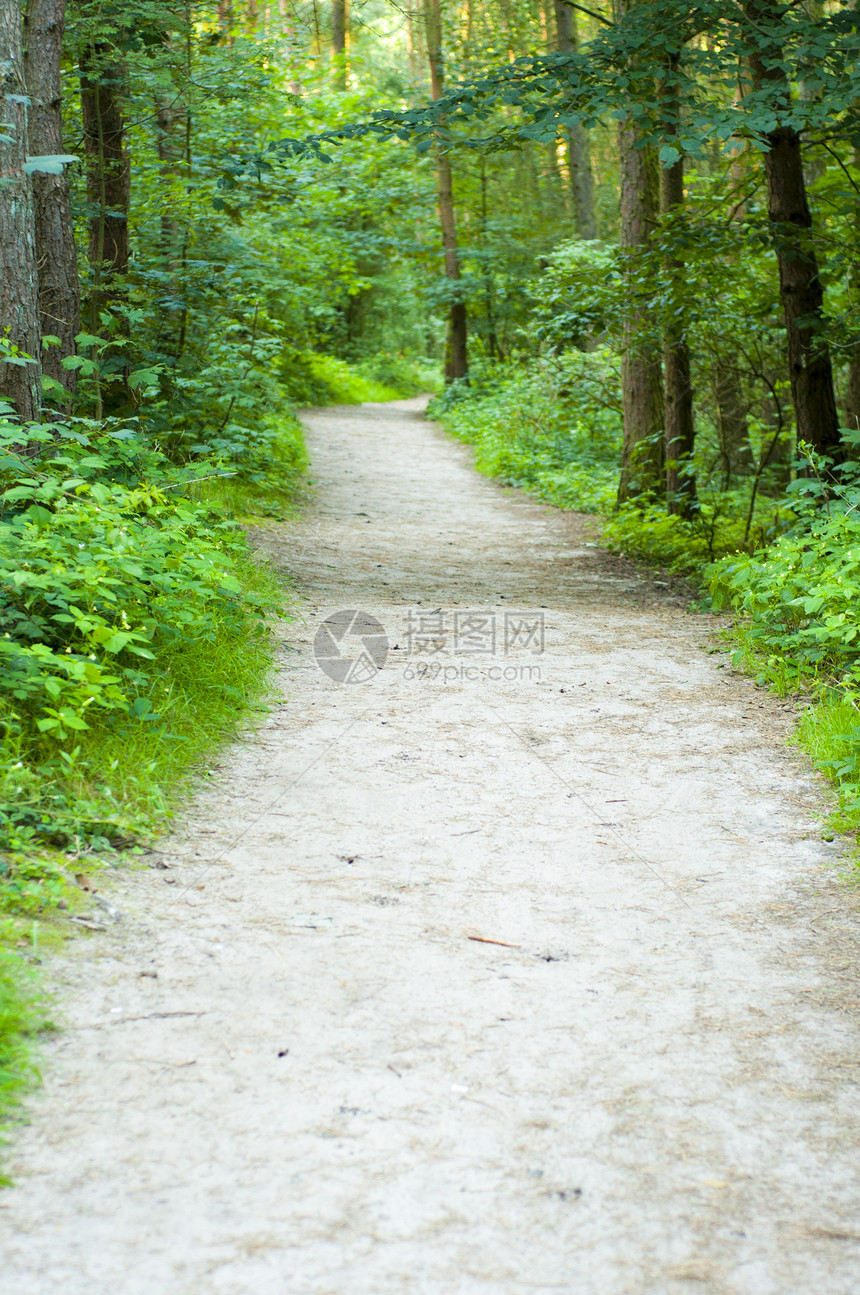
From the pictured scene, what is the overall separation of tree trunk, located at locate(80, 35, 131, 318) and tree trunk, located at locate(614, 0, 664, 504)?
184 inches

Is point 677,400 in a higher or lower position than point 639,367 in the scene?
lower

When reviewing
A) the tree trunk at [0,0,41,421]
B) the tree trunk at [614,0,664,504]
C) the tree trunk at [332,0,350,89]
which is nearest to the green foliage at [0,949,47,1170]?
the tree trunk at [0,0,41,421]

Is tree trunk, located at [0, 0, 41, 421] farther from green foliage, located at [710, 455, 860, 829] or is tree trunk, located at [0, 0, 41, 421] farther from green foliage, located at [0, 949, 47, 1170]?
green foliage, located at [710, 455, 860, 829]

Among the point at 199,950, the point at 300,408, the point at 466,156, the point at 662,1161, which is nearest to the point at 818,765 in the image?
the point at 662,1161

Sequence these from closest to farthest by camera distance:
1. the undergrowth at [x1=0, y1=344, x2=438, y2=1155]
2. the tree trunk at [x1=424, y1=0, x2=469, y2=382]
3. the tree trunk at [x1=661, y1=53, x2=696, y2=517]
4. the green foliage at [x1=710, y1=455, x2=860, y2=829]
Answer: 1. the undergrowth at [x1=0, y1=344, x2=438, y2=1155]
2. the green foliage at [x1=710, y1=455, x2=860, y2=829]
3. the tree trunk at [x1=661, y1=53, x2=696, y2=517]
4. the tree trunk at [x1=424, y1=0, x2=469, y2=382]

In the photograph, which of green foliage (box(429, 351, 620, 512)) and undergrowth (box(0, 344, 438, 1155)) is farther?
green foliage (box(429, 351, 620, 512))

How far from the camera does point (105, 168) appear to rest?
7.58m

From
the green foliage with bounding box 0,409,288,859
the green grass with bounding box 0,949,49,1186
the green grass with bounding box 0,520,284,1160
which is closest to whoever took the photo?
the green grass with bounding box 0,949,49,1186

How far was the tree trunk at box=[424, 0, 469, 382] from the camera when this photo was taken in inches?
776

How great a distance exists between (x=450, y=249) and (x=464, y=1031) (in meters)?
20.4

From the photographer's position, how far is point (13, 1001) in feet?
8.33

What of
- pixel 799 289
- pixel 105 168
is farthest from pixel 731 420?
pixel 105 168

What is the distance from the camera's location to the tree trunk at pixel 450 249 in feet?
64.6

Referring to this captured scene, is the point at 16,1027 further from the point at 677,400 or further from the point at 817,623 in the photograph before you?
the point at 677,400
